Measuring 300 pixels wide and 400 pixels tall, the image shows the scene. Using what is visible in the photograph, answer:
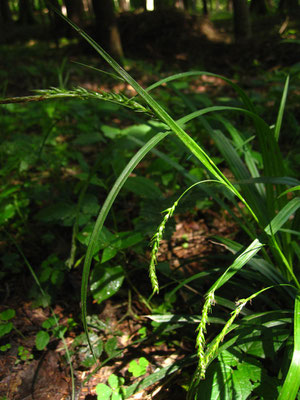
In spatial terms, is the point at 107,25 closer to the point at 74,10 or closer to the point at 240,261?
the point at 74,10

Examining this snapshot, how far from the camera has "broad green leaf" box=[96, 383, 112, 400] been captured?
100cm

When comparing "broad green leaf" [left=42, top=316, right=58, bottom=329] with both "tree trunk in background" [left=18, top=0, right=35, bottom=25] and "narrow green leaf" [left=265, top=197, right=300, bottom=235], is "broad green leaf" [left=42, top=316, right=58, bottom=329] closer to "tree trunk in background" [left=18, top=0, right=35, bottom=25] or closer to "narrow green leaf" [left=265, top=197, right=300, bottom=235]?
"narrow green leaf" [left=265, top=197, right=300, bottom=235]

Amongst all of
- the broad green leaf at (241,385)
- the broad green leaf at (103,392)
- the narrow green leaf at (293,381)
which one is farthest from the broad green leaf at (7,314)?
the narrow green leaf at (293,381)

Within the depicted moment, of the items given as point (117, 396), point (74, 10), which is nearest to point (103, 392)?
point (117, 396)

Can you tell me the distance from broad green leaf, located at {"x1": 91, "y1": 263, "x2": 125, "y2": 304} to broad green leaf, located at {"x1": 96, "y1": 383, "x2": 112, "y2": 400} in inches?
11.8

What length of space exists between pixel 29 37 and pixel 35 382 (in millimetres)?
8569

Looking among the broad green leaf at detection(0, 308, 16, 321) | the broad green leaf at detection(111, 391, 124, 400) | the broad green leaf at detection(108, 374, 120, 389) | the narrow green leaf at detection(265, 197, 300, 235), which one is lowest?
the broad green leaf at detection(111, 391, 124, 400)

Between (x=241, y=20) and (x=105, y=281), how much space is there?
5.29m

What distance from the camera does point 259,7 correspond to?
822cm

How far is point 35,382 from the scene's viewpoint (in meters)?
1.10

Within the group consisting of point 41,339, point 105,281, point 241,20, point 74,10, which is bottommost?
point 41,339

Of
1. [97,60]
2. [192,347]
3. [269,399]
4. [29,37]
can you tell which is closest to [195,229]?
[192,347]

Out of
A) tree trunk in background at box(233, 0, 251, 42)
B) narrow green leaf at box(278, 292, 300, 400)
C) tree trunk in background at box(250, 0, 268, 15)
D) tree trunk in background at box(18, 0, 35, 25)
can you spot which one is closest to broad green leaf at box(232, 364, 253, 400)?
narrow green leaf at box(278, 292, 300, 400)

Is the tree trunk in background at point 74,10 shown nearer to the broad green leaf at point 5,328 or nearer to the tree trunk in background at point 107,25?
the tree trunk in background at point 107,25
